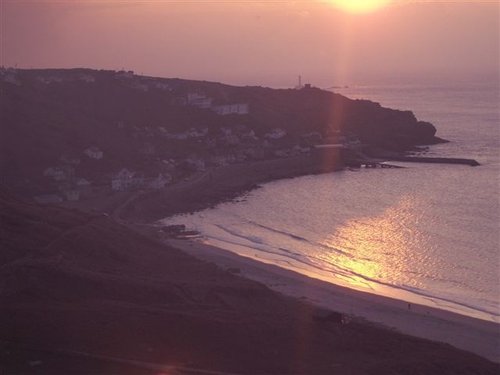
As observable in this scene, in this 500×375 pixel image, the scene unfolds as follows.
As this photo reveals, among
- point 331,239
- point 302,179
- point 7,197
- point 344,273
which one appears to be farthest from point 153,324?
point 302,179

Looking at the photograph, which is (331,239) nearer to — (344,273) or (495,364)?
(344,273)

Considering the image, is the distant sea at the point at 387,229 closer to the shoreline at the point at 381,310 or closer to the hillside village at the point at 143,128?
the shoreline at the point at 381,310

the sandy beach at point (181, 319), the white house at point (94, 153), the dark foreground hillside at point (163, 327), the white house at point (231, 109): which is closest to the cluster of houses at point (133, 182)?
the white house at point (94, 153)

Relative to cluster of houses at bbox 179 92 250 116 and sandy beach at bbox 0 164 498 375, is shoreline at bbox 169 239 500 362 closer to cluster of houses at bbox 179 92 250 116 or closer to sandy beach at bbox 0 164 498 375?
sandy beach at bbox 0 164 498 375

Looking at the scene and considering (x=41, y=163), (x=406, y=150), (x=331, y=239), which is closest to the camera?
(x=331, y=239)

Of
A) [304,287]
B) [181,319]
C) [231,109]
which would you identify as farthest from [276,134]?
[181,319]

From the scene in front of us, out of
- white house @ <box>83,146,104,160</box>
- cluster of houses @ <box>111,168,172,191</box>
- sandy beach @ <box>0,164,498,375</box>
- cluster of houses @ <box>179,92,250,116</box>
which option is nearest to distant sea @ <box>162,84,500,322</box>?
sandy beach @ <box>0,164,498,375</box>

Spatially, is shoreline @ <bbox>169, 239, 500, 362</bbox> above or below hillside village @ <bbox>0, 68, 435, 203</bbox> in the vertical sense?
below
